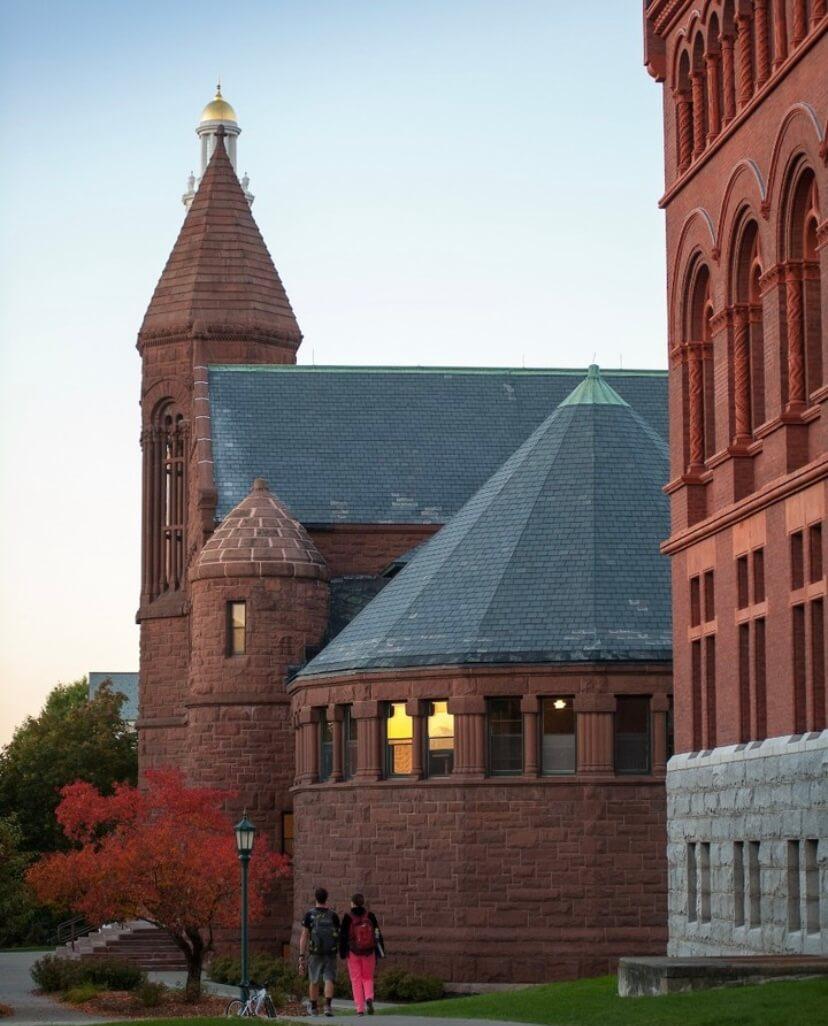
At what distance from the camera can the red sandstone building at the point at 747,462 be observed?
3278 centimetres

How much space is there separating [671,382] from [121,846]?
59.7 ft

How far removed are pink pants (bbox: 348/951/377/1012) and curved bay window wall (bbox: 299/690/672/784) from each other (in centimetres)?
1638

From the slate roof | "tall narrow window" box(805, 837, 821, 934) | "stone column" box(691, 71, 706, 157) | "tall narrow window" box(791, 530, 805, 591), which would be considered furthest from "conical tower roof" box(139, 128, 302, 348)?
"tall narrow window" box(805, 837, 821, 934)

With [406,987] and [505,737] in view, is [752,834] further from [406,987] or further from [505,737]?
[505,737]

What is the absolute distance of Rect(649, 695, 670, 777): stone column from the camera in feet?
163

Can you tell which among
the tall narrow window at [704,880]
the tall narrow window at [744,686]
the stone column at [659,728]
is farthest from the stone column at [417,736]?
the tall narrow window at [744,686]

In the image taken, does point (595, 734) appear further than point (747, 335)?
Yes

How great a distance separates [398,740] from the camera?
51.8m

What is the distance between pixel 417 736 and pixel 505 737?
1.98 m

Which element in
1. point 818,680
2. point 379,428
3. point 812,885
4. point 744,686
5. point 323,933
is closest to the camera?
point 812,885

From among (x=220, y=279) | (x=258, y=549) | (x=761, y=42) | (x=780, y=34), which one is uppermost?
(x=220, y=279)

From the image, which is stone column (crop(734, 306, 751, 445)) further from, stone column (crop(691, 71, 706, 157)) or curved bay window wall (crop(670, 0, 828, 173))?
stone column (crop(691, 71, 706, 157))

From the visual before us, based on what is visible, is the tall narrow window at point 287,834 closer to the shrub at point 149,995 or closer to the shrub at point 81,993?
the shrub at point 81,993

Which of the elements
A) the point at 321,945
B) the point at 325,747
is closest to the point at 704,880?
the point at 321,945
